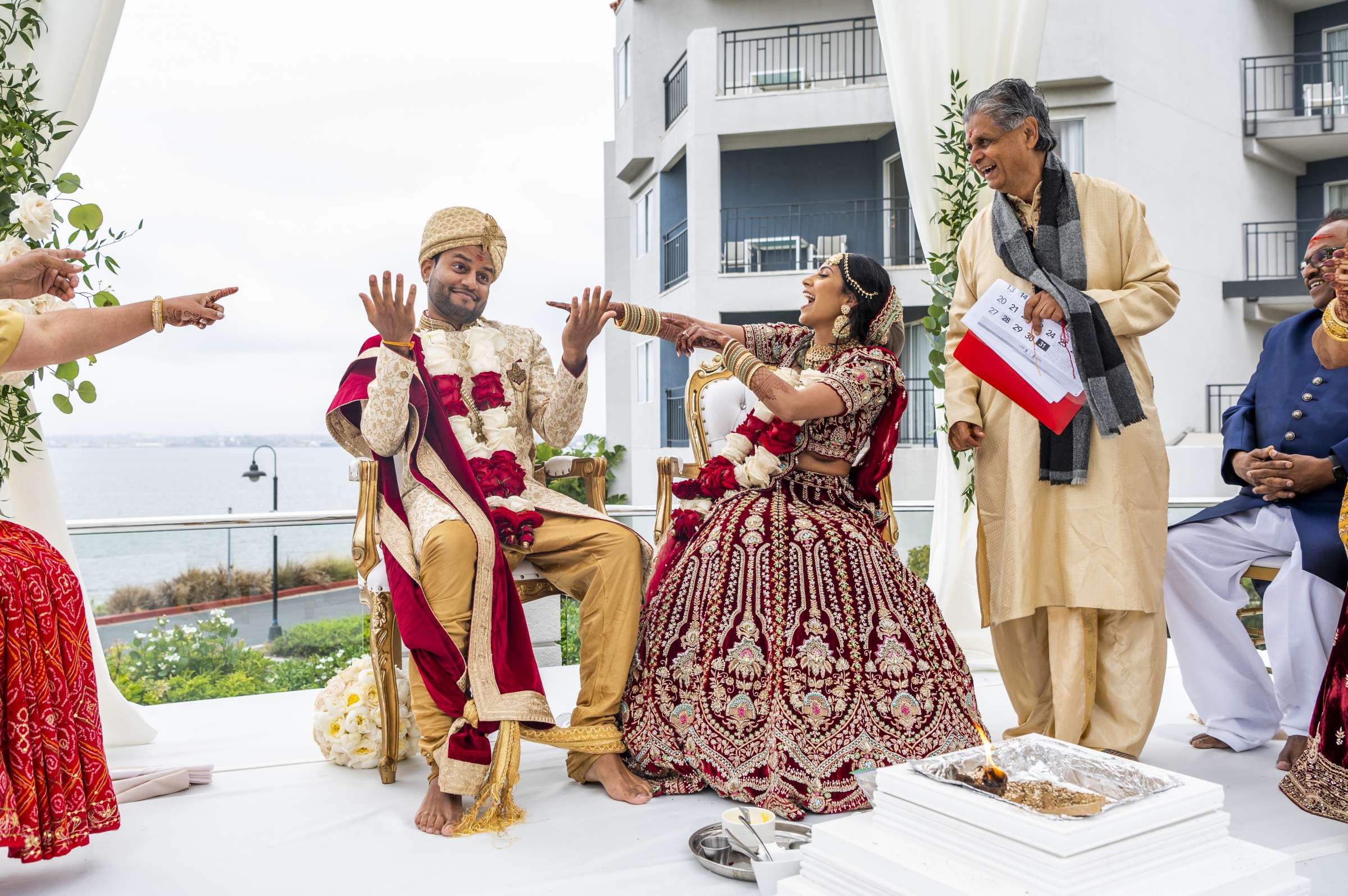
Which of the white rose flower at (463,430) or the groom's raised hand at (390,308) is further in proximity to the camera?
the white rose flower at (463,430)

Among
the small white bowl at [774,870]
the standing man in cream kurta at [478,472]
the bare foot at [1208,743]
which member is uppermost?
the standing man in cream kurta at [478,472]

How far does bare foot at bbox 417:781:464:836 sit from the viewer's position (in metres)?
2.51

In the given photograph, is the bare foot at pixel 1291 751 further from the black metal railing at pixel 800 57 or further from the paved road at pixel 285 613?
the black metal railing at pixel 800 57

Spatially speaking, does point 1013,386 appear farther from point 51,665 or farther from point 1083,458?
point 51,665

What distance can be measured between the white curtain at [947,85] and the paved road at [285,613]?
2.64m

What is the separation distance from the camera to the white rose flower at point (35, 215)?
9.30 feet

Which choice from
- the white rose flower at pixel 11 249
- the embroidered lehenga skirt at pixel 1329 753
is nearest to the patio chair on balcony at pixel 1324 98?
the embroidered lehenga skirt at pixel 1329 753

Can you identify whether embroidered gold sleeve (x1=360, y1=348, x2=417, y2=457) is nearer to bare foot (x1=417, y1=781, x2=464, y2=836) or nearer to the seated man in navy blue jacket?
bare foot (x1=417, y1=781, x2=464, y2=836)

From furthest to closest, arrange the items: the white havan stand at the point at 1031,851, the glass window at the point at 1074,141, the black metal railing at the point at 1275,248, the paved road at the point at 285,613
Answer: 1. the black metal railing at the point at 1275,248
2. the glass window at the point at 1074,141
3. the paved road at the point at 285,613
4. the white havan stand at the point at 1031,851

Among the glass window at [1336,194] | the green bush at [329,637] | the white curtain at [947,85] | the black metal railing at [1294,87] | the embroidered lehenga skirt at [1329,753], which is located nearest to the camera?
the embroidered lehenga skirt at [1329,753]

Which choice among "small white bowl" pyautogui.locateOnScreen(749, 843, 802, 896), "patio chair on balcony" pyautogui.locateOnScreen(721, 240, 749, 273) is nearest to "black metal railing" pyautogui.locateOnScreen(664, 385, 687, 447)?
"patio chair on balcony" pyautogui.locateOnScreen(721, 240, 749, 273)

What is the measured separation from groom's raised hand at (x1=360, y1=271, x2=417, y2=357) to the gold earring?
1233mm

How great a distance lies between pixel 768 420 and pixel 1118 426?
994mm

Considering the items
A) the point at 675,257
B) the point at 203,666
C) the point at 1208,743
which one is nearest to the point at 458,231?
the point at 203,666
